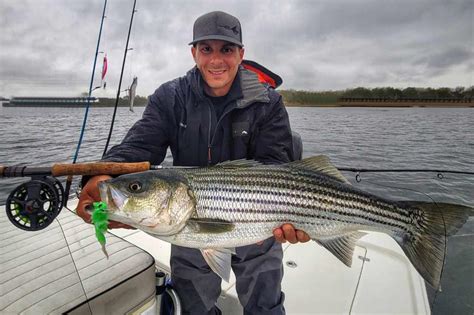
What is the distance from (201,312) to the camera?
3004mm

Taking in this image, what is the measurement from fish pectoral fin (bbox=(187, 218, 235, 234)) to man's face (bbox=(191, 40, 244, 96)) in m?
1.39

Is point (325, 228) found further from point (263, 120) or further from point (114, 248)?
point (114, 248)

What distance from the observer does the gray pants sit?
2.94 m

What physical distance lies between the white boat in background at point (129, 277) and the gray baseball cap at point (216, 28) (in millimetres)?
2053

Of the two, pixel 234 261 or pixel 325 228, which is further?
pixel 234 261

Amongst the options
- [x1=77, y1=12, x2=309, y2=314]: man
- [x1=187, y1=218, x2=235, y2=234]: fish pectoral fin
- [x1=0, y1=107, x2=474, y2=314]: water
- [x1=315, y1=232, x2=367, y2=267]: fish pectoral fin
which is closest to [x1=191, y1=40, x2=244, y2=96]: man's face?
[x1=77, y1=12, x2=309, y2=314]: man

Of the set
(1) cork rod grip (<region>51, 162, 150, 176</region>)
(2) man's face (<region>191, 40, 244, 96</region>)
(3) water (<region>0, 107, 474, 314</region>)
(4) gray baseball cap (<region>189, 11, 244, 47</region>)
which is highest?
(4) gray baseball cap (<region>189, 11, 244, 47</region>)

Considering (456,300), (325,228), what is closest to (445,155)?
(456,300)

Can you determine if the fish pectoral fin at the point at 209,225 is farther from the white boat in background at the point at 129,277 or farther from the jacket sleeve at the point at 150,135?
the jacket sleeve at the point at 150,135

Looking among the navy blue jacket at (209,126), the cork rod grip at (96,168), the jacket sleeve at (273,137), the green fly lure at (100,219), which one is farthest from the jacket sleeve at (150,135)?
the jacket sleeve at (273,137)

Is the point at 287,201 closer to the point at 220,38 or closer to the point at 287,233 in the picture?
the point at 287,233

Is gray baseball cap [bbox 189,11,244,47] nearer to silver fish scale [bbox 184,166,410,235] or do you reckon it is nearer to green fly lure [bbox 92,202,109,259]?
silver fish scale [bbox 184,166,410,235]

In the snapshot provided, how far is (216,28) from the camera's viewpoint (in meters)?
2.95

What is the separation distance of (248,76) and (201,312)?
8.02 feet
